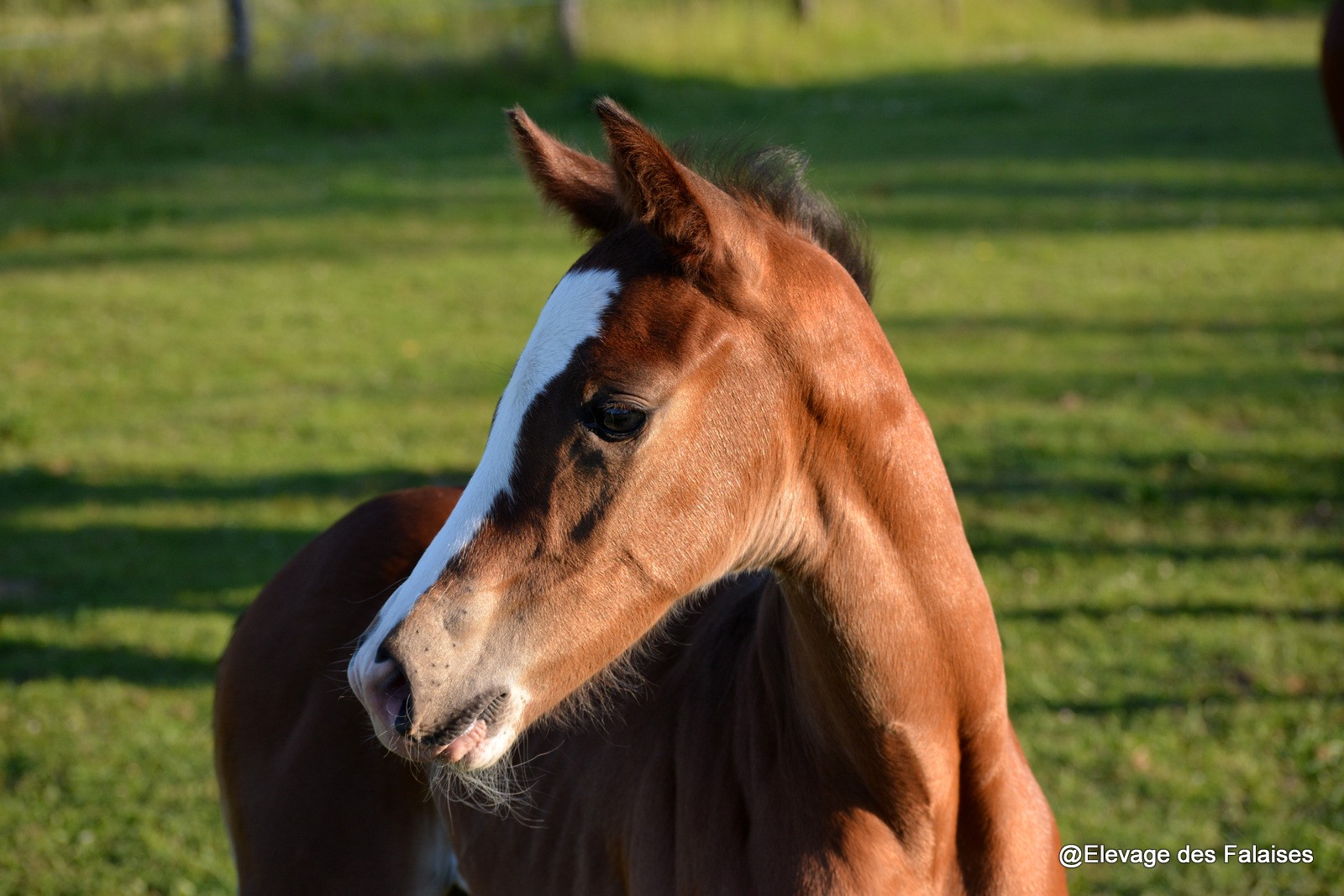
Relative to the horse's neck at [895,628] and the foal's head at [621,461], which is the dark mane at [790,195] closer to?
the foal's head at [621,461]

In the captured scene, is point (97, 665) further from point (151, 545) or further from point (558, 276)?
point (558, 276)

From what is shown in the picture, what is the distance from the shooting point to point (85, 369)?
24.8 feet

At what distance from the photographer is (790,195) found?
5.92 feet

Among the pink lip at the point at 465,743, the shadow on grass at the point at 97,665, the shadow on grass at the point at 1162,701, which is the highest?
the pink lip at the point at 465,743

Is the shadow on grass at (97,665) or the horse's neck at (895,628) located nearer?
the horse's neck at (895,628)

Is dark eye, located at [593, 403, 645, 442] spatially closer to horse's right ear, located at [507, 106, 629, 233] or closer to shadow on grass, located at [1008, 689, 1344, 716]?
horse's right ear, located at [507, 106, 629, 233]

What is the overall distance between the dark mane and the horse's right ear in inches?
6.9

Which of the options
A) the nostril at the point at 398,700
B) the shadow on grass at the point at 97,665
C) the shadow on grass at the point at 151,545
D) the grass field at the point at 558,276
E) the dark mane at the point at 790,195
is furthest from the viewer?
the shadow on grass at the point at 151,545

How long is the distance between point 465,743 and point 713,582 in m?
0.49

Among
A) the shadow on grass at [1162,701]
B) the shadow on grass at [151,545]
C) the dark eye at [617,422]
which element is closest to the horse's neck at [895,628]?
the dark eye at [617,422]

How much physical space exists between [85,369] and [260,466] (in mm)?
2303

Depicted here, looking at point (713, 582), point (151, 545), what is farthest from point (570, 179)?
point (151, 545)

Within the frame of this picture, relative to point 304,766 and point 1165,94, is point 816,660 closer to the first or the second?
point 304,766

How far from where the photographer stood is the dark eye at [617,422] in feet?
4.97
